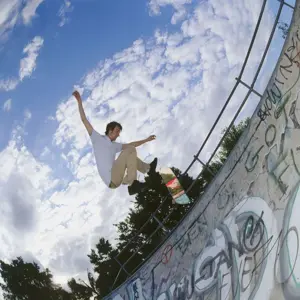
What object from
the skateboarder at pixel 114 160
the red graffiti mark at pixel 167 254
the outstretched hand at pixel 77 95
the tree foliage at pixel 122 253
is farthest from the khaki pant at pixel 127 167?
the tree foliage at pixel 122 253

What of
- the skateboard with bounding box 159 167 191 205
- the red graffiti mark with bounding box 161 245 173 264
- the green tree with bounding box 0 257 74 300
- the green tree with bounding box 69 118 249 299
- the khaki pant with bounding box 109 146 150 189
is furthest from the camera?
the green tree with bounding box 0 257 74 300

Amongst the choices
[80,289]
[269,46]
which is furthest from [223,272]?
[80,289]

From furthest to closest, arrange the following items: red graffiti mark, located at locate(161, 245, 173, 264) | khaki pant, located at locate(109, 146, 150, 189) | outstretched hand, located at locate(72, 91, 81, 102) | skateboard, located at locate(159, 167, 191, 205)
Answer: red graffiti mark, located at locate(161, 245, 173, 264) → skateboard, located at locate(159, 167, 191, 205) → khaki pant, located at locate(109, 146, 150, 189) → outstretched hand, located at locate(72, 91, 81, 102)

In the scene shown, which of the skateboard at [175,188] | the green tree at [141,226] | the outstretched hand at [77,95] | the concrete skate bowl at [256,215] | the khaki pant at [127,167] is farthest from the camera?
the green tree at [141,226]

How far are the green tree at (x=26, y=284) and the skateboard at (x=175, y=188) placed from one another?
26600 mm

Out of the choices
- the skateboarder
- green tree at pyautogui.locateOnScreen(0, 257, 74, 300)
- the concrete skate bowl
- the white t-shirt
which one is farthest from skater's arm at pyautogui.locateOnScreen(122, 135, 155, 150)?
green tree at pyautogui.locateOnScreen(0, 257, 74, 300)

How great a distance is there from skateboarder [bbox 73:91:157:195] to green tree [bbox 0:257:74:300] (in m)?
26.7

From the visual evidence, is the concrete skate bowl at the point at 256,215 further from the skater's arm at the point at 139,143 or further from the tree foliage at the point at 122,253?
the tree foliage at the point at 122,253

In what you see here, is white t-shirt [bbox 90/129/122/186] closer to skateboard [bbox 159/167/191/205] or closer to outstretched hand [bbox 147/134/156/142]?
outstretched hand [bbox 147/134/156/142]

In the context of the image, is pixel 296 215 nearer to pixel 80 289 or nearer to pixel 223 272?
pixel 223 272

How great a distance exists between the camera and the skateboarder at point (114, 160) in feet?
22.0

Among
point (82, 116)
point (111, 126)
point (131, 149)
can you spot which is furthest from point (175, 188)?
point (82, 116)

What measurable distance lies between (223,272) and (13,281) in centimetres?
3035

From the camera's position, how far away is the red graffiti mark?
7000 mm
